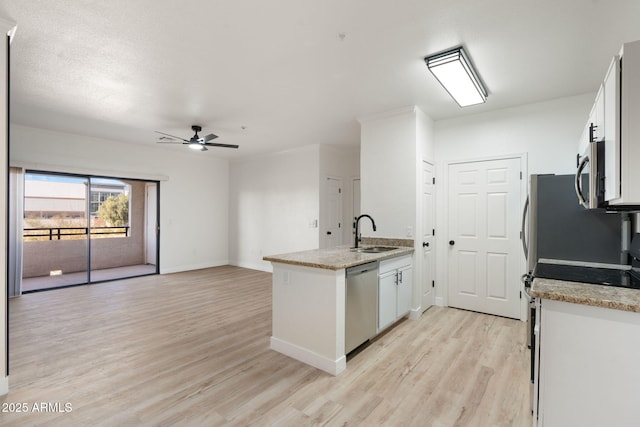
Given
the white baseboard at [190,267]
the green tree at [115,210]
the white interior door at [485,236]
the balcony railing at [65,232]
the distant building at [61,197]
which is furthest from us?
the green tree at [115,210]

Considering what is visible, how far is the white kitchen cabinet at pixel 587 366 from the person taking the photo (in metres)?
1.33

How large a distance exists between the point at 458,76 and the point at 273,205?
4.72 meters

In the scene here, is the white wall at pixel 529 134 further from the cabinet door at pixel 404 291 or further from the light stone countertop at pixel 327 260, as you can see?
the light stone countertop at pixel 327 260

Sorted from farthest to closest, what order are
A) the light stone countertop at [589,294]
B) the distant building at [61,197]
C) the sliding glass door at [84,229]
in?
the sliding glass door at [84,229] < the distant building at [61,197] < the light stone countertop at [589,294]

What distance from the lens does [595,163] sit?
5.42 feet

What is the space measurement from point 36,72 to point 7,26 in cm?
97

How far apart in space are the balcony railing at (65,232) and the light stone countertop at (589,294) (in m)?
6.89

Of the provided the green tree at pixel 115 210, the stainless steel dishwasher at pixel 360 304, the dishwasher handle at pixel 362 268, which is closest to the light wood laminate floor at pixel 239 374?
the stainless steel dishwasher at pixel 360 304

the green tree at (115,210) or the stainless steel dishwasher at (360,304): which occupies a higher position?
the green tree at (115,210)

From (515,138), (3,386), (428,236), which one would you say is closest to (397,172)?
(428,236)

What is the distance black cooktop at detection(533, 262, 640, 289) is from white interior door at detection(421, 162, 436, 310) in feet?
5.61

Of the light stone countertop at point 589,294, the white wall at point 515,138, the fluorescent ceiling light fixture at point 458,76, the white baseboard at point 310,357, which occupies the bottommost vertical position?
the white baseboard at point 310,357

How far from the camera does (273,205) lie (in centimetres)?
676

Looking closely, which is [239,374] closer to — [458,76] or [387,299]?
[387,299]
